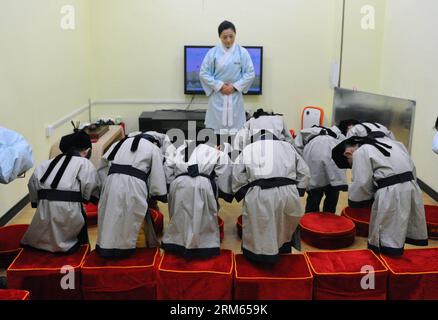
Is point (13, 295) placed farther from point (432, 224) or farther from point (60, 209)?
point (432, 224)

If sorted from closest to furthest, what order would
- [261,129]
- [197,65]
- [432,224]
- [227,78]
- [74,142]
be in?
[74,142]
[261,129]
[432,224]
[227,78]
[197,65]

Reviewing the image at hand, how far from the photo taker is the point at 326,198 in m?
3.39

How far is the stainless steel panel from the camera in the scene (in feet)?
14.4

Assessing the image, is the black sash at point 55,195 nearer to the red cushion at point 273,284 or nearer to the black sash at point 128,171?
the black sash at point 128,171

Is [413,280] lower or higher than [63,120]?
lower

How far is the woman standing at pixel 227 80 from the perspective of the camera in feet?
13.7

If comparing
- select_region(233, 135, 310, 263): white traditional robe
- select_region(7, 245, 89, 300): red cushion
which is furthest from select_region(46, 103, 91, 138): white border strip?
select_region(233, 135, 310, 263): white traditional robe

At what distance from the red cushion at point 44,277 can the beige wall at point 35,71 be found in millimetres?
1187

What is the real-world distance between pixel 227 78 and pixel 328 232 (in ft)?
6.15

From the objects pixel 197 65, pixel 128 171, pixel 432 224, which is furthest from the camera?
pixel 197 65

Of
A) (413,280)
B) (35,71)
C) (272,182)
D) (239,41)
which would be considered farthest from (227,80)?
(413,280)

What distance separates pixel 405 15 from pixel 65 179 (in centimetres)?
377

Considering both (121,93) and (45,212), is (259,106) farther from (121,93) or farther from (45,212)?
(45,212)

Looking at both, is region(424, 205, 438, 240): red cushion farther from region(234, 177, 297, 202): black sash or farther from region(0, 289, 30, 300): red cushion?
region(0, 289, 30, 300): red cushion
